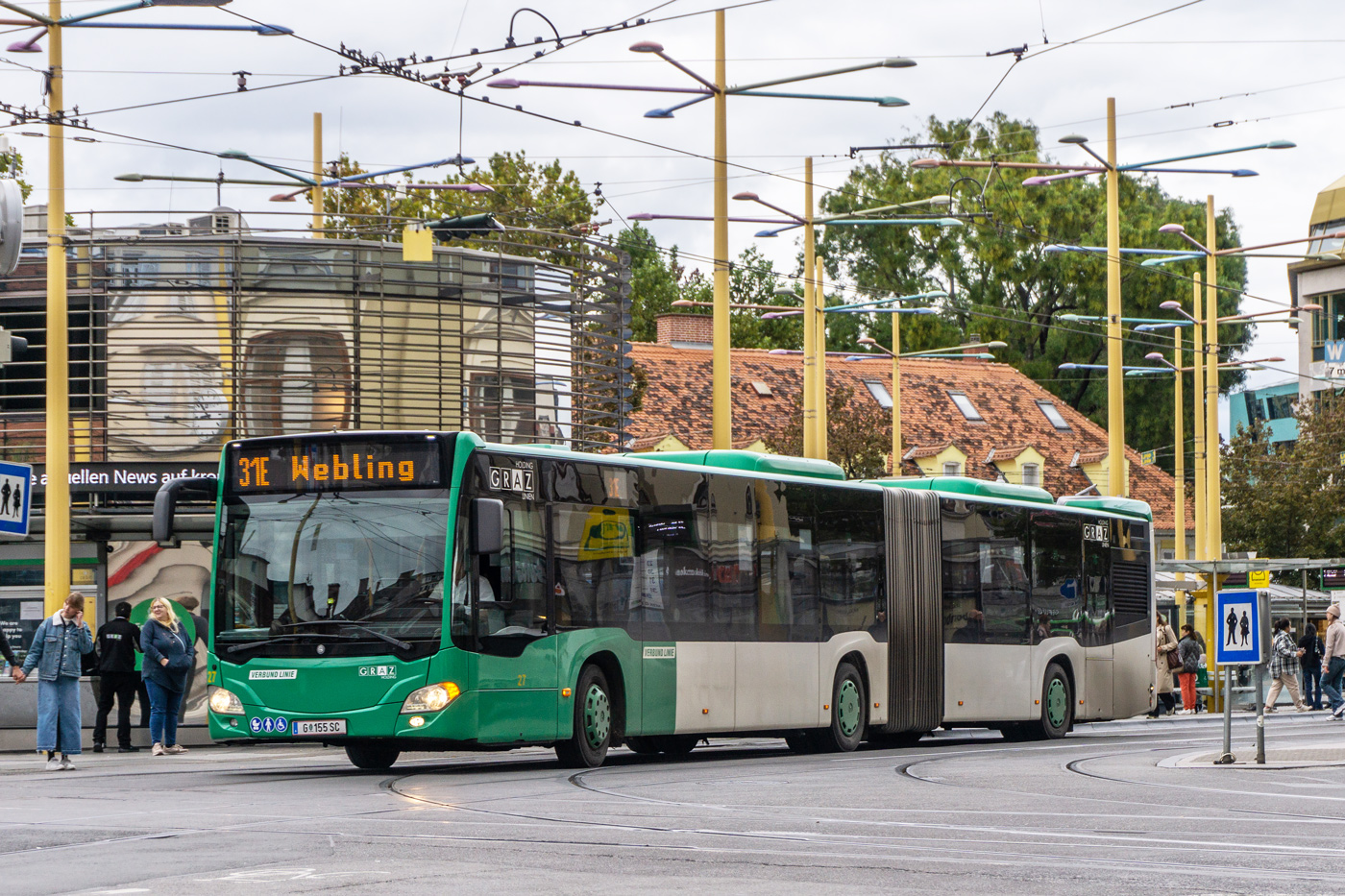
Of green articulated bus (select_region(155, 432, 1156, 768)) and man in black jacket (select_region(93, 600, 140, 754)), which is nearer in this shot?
green articulated bus (select_region(155, 432, 1156, 768))

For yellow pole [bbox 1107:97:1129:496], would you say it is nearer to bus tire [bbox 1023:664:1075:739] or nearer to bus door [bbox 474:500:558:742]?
bus tire [bbox 1023:664:1075:739]

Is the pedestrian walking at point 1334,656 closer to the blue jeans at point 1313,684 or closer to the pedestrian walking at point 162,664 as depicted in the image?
the blue jeans at point 1313,684

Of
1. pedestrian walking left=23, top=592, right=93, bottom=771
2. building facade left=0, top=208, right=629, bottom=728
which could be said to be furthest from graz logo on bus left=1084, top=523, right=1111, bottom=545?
pedestrian walking left=23, top=592, right=93, bottom=771

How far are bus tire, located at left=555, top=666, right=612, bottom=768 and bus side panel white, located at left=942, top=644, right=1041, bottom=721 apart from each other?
6300 mm

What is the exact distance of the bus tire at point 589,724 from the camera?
728 inches

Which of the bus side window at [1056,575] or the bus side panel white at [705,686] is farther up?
the bus side window at [1056,575]

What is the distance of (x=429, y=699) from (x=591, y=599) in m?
2.25

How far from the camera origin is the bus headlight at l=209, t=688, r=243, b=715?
1741 cm

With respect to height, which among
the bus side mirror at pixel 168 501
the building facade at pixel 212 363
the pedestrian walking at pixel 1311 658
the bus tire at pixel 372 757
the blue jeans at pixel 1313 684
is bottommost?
the blue jeans at pixel 1313 684

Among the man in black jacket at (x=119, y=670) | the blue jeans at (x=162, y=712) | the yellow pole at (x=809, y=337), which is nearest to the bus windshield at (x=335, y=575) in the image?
the blue jeans at (x=162, y=712)

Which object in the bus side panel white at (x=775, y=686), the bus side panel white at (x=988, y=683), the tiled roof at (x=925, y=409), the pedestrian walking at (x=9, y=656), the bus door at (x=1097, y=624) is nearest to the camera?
the pedestrian walking at (x=9, y=656)

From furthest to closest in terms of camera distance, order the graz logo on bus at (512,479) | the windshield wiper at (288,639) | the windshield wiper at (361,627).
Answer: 1. the graz logo on bus at (512,479)
2. the windshield wiper at (288,639)
3. the windshield wiper at (361,627)

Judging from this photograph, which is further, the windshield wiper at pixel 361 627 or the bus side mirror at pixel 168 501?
the bus side mirror at pixel 168 501

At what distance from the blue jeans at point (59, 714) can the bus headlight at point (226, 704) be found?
8.80 feet
